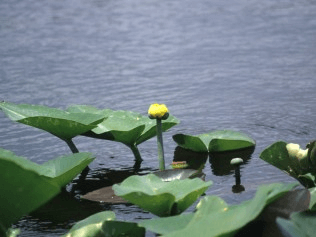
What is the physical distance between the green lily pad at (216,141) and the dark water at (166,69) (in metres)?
0.06

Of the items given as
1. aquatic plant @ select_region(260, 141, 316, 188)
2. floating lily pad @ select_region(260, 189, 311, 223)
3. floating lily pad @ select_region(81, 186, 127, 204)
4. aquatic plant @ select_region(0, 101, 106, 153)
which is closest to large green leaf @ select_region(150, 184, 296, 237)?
floating lily pad @ select_region(260, 189, 311, 223)

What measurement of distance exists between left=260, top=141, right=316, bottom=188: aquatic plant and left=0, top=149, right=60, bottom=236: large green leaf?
65 cm

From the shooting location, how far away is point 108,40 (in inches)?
153

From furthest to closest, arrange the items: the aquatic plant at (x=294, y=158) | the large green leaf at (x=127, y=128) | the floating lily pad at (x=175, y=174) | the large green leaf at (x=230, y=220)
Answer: the large green leaf at (x=127, y=128) → the floating lily pad at (x=175, y=174) → the aquatic plant at (x=294, y=158) → the large green leaf at (x=230, y=220)

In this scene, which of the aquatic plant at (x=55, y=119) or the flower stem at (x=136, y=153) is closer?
the aquatic plant at (x=55, y=119)

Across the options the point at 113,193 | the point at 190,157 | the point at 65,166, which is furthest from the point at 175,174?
the point at 190,157

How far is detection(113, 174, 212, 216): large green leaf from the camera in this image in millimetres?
1455

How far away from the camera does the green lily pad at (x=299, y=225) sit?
1.18 metres

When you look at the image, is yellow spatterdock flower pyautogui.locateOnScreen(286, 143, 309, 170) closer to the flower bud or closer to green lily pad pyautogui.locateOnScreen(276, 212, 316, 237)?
the flower bud

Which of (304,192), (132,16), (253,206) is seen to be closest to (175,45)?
(132,16)

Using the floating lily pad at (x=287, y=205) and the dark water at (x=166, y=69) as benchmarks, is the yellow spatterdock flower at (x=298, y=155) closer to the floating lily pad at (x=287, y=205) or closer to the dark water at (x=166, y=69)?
the dark water at (x=166, y=69)

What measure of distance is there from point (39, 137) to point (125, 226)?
44.5 inches

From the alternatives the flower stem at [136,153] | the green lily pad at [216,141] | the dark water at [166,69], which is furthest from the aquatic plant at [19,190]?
the green lily pad at [216,141]

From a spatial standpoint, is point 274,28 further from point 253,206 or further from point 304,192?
point 253,206
